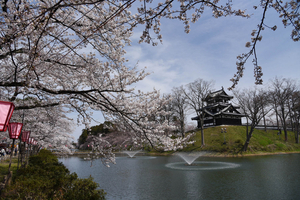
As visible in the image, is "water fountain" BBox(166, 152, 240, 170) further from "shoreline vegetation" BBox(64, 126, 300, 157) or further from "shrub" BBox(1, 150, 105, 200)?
"shrub" BBox(1, 150, 105, 200)

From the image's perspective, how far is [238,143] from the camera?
27078mm

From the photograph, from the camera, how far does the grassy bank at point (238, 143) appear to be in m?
25.6

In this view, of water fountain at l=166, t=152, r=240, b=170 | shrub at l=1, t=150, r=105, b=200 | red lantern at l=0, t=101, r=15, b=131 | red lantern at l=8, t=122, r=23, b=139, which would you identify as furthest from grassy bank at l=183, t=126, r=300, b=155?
red lantern at l=0, t=101, r=15, b=131

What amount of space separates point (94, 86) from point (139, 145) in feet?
7.12

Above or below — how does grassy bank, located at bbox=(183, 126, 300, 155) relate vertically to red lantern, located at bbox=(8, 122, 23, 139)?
below

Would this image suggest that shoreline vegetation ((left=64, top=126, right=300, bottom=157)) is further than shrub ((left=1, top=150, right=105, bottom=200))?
Yes

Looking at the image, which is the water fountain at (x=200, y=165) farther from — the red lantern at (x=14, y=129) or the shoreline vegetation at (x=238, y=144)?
the red lantern at (x=14, y=129)

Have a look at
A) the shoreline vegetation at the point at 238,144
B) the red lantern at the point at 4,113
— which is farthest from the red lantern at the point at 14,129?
the shoreline vegetation at the point at 238,144

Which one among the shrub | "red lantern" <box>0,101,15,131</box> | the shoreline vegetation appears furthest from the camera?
the shoreline vegetation

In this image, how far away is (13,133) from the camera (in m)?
5.88

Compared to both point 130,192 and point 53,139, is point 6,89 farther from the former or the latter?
point 53,139

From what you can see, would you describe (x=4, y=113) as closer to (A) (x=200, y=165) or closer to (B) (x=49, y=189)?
(B) (x=49, y=189)

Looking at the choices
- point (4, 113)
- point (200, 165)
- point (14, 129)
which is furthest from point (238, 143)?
point (4, 113)

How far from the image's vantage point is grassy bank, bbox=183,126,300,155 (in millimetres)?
25617
